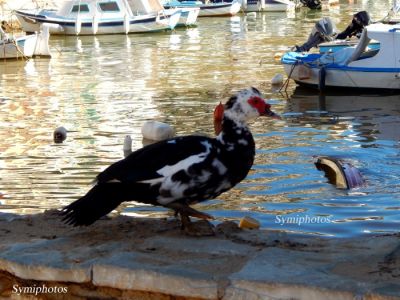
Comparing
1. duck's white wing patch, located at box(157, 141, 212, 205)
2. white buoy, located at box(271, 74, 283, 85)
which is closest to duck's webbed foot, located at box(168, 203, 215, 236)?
duck's white wing patch, located at box(157, 141, 212, 205)

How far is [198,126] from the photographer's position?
16.1 m

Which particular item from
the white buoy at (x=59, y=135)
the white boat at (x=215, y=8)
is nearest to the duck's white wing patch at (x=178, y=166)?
the white buoy at (x=59, y=135)

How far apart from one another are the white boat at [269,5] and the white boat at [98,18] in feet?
37.9

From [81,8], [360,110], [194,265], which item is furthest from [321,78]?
[81,8]

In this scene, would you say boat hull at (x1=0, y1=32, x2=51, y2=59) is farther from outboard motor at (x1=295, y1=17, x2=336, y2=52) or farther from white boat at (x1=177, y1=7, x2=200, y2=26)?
white boat at (x1=177, y1=7, x2=200, y2=26)

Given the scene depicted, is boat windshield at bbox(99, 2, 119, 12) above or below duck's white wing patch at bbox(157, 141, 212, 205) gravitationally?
below

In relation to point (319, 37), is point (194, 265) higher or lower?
higher

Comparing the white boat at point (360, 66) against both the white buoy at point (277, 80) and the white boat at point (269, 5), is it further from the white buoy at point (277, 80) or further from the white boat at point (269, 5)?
the white boat at point (269, 5)

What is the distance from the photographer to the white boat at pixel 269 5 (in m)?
→ 50.2

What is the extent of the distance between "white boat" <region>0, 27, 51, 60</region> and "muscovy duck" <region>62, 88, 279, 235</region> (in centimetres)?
2311

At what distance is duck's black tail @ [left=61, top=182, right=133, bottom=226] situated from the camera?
5727mm

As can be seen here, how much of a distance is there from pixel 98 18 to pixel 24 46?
10215 millimetres

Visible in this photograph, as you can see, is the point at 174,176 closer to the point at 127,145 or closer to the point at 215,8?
the point at 127,145

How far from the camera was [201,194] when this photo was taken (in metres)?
5.76
